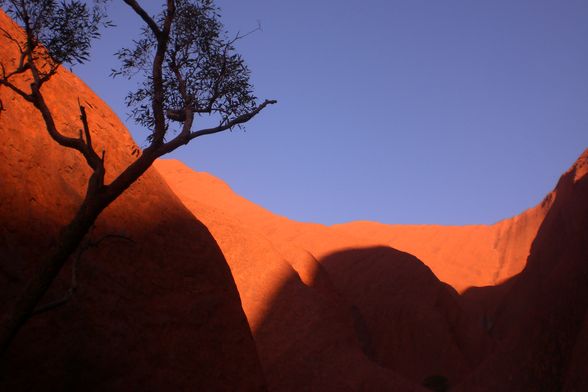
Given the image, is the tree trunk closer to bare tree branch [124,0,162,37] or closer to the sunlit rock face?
bare tree branch [124,0,162,37]

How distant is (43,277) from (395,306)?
43.5m

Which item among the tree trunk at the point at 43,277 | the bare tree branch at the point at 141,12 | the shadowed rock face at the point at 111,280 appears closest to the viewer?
the tree trunk at the point at 43,277

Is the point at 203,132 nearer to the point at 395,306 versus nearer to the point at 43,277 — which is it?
the point at 43,277

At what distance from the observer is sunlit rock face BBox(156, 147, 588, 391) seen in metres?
26.7

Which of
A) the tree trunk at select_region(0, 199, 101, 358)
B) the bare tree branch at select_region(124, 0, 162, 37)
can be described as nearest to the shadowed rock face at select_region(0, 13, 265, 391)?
the tree trunk at select_region(0, 199, 101, 358)

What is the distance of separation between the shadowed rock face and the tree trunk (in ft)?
8.92

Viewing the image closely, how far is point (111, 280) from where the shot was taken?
13.3 meters

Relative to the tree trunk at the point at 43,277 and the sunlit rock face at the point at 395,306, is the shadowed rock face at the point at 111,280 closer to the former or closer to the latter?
the tree trunk at the point at 43,277

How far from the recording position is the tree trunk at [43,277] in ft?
26.3

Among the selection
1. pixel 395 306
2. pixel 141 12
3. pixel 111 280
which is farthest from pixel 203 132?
pixel 395 306

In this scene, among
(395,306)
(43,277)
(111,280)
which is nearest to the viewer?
(43,277)

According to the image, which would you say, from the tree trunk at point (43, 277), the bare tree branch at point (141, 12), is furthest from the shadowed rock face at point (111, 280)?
the bare tree branch at point (141, 12)

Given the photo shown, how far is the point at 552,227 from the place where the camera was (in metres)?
39.2

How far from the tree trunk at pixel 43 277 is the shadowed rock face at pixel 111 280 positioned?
2.72m
